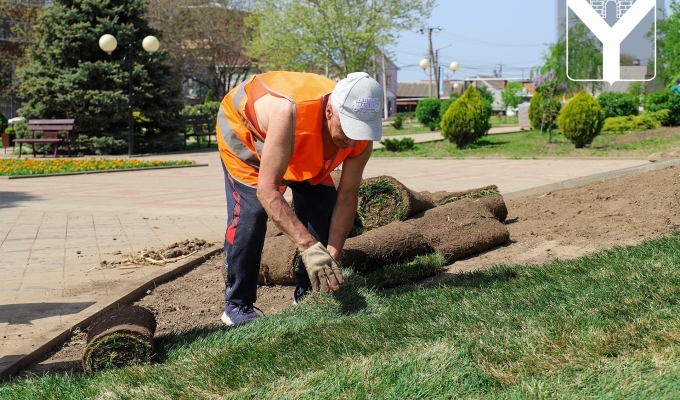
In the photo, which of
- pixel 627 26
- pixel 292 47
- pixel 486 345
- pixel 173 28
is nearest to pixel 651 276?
pixel 486 345

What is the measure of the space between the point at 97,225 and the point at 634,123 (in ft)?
64.7

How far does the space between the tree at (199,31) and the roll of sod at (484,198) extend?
32.7m

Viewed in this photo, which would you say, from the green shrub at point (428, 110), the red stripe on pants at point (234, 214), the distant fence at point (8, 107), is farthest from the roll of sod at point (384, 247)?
the distant fence at point (8, 107)

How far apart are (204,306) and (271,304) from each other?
412 millimetres

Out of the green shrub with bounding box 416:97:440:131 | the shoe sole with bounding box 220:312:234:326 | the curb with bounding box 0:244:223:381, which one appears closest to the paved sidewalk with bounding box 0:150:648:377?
the curb with bounding box 0:244:223:381

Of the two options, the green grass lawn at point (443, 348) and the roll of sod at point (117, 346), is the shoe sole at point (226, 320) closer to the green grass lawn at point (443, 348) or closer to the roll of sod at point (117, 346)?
the green grass lawn at point (443, 348)

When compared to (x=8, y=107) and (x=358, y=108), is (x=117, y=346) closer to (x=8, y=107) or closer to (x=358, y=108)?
(x=358, y=108)

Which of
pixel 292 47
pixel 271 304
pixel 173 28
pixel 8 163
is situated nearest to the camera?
pixel 271 304

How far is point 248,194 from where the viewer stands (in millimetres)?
4023

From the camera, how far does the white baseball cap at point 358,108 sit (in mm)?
3557

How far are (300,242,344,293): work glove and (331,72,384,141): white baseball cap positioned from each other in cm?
55

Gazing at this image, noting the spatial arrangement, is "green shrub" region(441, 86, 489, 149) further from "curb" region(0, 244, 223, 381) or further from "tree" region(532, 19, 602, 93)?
"tree" region(532, 19, 602, 93)

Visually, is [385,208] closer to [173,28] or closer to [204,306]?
[204,306]

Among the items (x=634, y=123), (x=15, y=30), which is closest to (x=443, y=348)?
(x=634, y=123)
